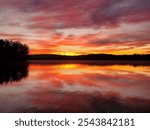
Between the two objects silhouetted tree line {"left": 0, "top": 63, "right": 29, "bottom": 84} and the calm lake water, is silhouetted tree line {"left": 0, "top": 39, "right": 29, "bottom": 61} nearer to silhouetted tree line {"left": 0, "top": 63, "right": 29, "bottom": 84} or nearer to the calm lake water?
silhouetted tree line {"left": 0, "top": 63, "right": 29, "bottom": 84}

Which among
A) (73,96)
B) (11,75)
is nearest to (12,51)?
(11,75)

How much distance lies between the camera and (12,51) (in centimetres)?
971

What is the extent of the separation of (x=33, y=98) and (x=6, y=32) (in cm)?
302

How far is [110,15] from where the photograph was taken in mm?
6723

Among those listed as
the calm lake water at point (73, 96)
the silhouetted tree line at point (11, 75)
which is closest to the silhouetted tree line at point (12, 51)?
the silhouetted tree line at point (11, 75)

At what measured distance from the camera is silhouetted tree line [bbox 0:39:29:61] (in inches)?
320

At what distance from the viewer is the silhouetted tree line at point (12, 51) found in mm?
8133

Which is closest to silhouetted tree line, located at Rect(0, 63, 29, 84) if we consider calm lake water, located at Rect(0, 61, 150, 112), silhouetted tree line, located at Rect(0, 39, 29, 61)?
calm lake water, located at Rect(0, 61, 150, 112)

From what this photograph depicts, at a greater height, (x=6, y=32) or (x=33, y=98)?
(x=6, y=32)

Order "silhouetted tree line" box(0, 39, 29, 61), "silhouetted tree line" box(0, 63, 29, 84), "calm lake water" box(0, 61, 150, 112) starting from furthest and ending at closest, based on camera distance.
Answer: "silhouetted tree line" box(0, 39, 29, 61) → "silhouetted tree line" box(0, 63, 29, 84) → "calm lake water" box(0, 61, 150, 112)

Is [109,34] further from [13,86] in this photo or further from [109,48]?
[13,86]

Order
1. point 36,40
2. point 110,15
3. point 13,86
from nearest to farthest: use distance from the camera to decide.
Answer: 1. point 13,86
2. point 110,15
3. point 36,40

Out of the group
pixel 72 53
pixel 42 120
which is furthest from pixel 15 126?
pixel 72 53

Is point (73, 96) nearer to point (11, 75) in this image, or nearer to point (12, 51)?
point (11, 75)
